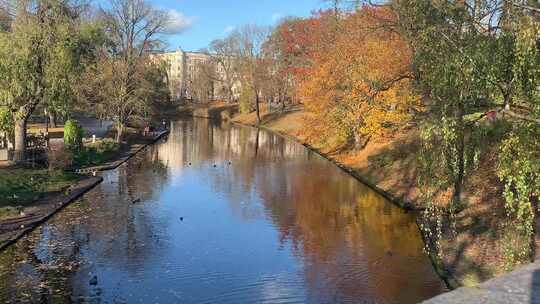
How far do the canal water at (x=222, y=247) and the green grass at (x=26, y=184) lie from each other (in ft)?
6.35

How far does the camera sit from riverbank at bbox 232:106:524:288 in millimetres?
17516

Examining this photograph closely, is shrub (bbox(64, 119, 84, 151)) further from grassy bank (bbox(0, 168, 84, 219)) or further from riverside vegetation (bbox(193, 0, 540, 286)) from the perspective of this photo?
riverside vegetation (bbox(193, 0, 540, 286))

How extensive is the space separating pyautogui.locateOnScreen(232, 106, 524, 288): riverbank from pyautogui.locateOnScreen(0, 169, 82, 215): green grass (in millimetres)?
18360

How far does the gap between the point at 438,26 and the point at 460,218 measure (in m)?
12.0

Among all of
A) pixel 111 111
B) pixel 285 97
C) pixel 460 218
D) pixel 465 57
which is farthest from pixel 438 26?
pixel 285 97

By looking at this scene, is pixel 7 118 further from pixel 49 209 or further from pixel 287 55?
pixel 287 55

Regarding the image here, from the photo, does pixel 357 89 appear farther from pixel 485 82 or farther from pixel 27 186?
pixel 485 82

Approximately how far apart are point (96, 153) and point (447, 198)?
2844 centimetres

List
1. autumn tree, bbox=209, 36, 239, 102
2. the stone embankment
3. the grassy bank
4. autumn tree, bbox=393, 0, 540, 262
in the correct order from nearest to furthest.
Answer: the stone embankment, autumn tree, bbox=393, 0, 540, 262, the grassy bank, autumn tree, bbox=209, 36, 239, 102

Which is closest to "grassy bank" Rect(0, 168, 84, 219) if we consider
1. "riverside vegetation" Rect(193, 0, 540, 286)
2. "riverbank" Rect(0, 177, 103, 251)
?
"riverbank" Rect(0, 177, 103, 251)

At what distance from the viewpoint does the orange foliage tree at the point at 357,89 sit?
36.0 meters

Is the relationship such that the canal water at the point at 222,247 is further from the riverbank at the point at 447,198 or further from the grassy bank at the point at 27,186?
the grassy bank at the point at 27,186

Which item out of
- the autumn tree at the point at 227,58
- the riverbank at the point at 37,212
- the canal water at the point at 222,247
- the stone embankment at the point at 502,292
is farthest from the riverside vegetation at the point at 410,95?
the autumn tree at the point at 227,58

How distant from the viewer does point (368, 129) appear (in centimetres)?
4066
